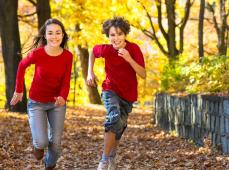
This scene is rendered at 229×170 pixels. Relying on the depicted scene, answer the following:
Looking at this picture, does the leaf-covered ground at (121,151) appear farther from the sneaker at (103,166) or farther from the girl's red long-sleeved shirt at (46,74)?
the girl's red long-sleeved shirt at (46,74)

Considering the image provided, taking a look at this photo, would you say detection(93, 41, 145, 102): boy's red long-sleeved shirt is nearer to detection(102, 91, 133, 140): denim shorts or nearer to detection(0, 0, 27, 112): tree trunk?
detection(102, 91, 133, 140): denim shorts

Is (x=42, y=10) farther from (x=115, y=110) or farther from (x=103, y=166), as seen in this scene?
(x=103, y=166)

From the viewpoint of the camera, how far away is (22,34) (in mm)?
31281

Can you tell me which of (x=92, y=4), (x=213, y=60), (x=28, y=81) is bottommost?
(x=28, y=81)

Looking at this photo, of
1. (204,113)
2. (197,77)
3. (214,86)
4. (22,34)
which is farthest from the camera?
(22,34)

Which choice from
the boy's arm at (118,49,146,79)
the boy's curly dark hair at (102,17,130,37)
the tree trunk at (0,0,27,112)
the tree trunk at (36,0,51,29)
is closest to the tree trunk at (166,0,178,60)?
the tree trunk at (36,0,51,29)

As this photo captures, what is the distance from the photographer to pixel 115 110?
19.8 ft

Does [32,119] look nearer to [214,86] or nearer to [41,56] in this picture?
[41,56]

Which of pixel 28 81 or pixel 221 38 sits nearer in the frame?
pixel 221 38

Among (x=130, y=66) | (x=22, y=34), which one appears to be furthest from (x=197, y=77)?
(x=22, y=34)

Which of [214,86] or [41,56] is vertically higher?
[41,56]

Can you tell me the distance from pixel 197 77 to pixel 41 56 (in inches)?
193

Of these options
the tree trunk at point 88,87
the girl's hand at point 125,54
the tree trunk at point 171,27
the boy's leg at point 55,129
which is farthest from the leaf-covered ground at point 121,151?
the tree trunk at point 88,87

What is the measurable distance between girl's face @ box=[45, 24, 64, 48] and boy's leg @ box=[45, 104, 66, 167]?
0.75m
